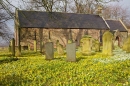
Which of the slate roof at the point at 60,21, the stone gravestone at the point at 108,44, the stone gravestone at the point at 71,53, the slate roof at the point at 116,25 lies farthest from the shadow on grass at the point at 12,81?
the slate roof at the point at 116,25

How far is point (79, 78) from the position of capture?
735 centimetres

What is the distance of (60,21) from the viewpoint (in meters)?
36.5

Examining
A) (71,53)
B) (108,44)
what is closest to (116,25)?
(108,44)

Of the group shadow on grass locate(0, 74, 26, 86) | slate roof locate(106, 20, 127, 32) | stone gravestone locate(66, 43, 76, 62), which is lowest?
shadow on grass locate(0, 74, 26, 86)

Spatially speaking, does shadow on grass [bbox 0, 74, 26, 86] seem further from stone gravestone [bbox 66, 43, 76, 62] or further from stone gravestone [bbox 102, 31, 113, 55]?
stone gravestone [bbox 102, 31, 113, 55]

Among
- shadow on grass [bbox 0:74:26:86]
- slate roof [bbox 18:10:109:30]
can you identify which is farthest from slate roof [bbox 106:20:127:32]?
shadow on grass [bbox 0:74:26:86]

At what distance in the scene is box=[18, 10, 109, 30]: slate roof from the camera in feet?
111

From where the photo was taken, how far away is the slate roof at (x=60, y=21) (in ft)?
111

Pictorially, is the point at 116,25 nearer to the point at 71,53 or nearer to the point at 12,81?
the point at 71,53

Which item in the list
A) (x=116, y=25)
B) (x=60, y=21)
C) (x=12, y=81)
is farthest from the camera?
(x=116, y=25)

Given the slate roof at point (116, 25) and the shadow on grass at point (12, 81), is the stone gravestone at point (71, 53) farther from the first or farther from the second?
the slate roof at point (116, 25)

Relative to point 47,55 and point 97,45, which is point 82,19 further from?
point 47,55

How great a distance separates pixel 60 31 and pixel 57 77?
28801 mm

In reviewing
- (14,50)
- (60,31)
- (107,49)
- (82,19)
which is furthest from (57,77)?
(82,19)
